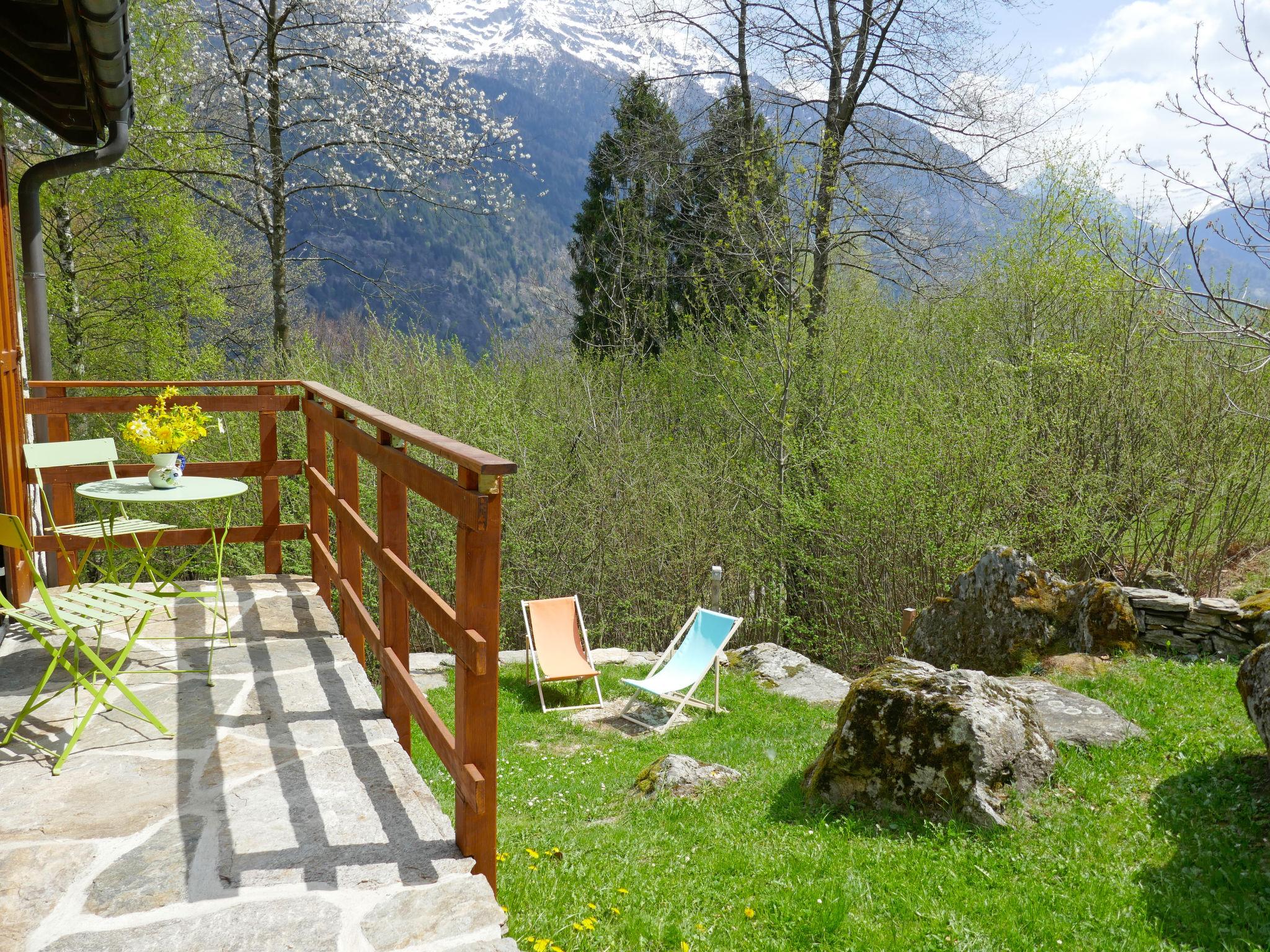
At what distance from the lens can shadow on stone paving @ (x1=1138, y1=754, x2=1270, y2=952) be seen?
3.09 m

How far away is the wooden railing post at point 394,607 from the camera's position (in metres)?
3.25

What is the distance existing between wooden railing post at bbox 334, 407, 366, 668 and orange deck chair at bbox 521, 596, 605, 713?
3.83m

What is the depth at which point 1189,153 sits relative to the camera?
206 inches

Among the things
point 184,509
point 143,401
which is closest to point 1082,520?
point 143,401

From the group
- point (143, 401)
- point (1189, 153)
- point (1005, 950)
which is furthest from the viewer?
point (1189, 153)

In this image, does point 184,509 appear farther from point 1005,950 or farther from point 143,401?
point 1005,950

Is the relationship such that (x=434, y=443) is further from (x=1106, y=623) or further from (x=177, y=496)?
(x=1106, y=623)

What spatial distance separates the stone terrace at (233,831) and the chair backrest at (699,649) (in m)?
4.31

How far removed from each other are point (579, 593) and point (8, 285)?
24.4ft

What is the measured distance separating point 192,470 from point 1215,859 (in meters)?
5.10

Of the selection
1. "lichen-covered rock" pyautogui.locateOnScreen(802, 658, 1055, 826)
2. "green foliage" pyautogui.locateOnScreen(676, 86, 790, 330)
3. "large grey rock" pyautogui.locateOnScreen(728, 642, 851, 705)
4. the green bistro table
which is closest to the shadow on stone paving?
"lichen-covered rock" pyautogui.locateOnScreen(802, 658, 1055, 826)

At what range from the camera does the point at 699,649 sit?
792 centimetres

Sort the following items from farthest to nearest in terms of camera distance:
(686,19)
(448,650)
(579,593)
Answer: (686,19)
(579,593)
(448,650)

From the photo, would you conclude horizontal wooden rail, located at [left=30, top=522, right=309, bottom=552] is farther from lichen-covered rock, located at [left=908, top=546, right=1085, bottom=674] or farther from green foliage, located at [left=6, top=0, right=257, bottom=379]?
green foliage, located at [left=6, top=0, right=257, bottom=379]
